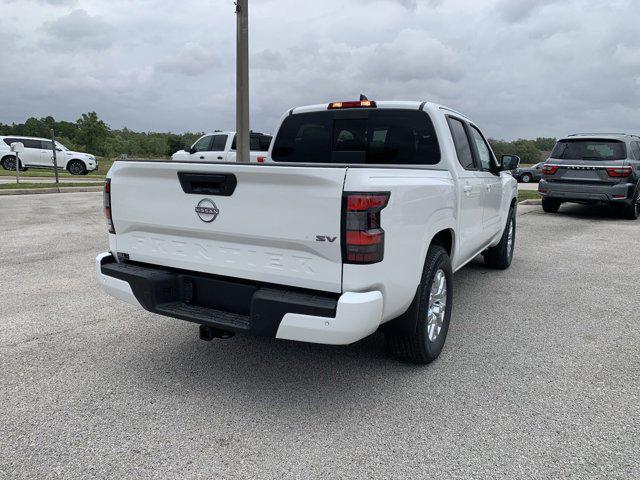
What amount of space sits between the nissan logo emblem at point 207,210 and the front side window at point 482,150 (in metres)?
3.14

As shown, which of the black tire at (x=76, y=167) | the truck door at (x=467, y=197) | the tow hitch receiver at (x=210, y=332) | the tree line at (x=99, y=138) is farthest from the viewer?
the tree line at (x=99, y=138)

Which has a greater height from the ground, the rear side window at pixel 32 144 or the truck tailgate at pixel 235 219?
the rear side window at pixel 32 144

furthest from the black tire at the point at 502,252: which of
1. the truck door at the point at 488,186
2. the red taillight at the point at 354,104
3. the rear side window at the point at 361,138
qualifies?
the red taillight at the point at 354,104

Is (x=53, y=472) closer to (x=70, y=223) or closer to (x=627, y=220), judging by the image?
(x=70, y=223)

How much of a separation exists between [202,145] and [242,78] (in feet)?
22.6

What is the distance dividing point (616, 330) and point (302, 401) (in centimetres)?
295

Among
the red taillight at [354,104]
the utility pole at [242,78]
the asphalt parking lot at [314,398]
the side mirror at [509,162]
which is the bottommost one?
the asphalt parking lot at [314,398]

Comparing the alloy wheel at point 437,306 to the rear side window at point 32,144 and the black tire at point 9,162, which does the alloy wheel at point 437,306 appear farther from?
the black tire at point 9,162

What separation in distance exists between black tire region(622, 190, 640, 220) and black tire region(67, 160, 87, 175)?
22709mm

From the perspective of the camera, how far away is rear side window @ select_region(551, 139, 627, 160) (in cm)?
1120

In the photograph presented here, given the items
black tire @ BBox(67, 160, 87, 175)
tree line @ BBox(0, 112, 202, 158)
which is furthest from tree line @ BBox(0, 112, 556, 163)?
black tire @ BBox(67, 160, 87, 175)

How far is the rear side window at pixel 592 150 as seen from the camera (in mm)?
11195

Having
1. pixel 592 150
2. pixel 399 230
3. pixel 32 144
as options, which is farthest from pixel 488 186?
pixel 32 144

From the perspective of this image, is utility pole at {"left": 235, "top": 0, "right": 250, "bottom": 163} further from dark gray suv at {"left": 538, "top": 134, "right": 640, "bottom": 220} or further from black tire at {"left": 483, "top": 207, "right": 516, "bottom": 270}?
dark gray suv at {"left": 538, "top": 134, "right": 640, "bottom": 220}
